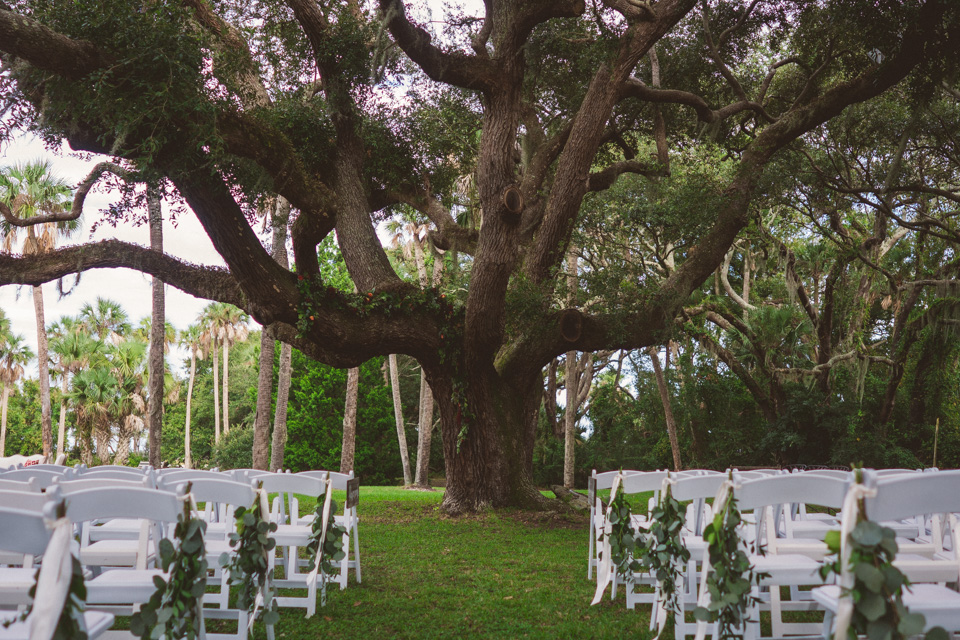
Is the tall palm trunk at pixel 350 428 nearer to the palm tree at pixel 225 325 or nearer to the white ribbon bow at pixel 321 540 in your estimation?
the white ribbon bow at pixel 321 540

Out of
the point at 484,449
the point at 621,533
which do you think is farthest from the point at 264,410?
the point at 621,533

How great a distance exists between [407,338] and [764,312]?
381 inches

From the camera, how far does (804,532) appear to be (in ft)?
14.1

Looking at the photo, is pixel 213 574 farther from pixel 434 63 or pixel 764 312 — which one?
pixel 764 312

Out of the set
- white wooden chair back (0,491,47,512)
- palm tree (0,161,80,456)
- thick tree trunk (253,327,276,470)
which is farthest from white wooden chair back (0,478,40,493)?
palm tree (0,161,80,456)

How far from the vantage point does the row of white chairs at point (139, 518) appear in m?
2.30

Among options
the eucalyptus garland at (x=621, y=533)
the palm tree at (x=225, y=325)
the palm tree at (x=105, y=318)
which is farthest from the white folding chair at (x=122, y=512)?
the palm tree at (x=105, y=318)

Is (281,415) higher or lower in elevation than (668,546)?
higher

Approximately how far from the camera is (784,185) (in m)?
10.1

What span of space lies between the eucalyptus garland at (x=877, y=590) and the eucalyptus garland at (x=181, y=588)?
80.5 inches

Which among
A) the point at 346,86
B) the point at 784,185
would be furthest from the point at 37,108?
the point at 784,185

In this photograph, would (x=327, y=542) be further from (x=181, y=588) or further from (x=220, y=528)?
(x=181, y=588)

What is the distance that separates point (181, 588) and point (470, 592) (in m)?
2.82

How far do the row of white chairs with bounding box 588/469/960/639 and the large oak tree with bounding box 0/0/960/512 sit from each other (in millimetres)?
4358
